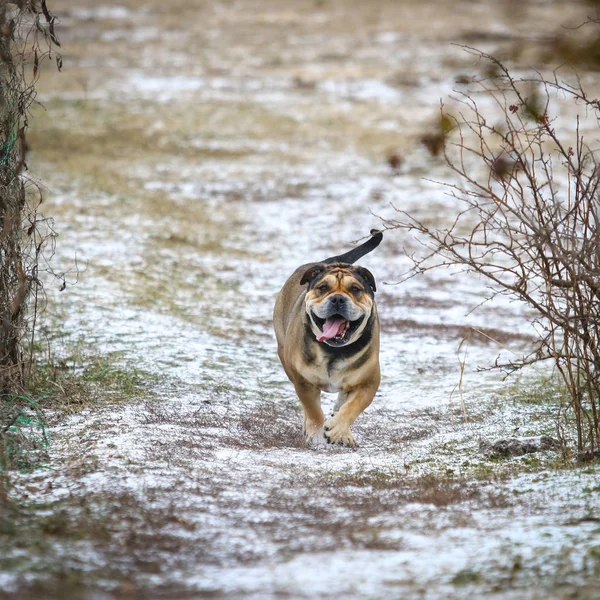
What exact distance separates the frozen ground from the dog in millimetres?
292

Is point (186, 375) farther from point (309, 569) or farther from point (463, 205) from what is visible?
point (463, 205)

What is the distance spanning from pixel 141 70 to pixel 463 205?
46.3ft

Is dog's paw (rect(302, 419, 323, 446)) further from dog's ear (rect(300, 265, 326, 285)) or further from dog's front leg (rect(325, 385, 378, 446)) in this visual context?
dog's ear (rect(300, 265, 326, 285))

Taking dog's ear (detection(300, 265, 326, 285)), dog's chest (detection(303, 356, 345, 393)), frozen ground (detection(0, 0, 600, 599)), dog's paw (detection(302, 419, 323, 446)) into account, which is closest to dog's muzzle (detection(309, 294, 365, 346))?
dog's chest (detection(303, 356, 345, 393))

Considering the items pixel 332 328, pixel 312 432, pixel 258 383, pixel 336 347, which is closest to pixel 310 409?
pixel 312 432

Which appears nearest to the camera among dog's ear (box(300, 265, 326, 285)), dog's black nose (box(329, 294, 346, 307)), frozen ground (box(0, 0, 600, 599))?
frozen ground (box(0, 0, 600, 599))

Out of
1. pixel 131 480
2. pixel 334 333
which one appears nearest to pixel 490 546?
pixel 131 480

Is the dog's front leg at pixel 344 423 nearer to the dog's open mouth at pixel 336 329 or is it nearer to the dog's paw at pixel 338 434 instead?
the dog's paw at pixel 338 434

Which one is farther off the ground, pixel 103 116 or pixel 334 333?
pixel 103 116

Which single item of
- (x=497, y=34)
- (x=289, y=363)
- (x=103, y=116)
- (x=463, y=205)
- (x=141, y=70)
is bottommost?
(x=289, y=363)

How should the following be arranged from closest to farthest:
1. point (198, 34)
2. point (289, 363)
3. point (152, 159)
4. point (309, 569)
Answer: point (309, 569)
point (289, 363)
point (152, 159)
point (198, 34)

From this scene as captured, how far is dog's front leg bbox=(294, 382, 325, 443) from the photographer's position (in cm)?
712

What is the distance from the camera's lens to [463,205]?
18016 millimetres

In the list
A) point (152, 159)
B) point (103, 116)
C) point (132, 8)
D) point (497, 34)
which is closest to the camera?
point (152, 159)
